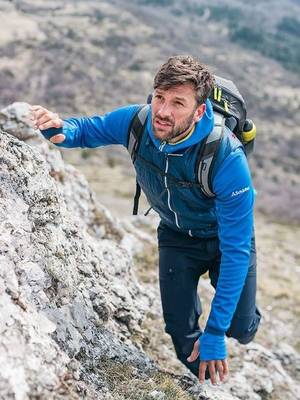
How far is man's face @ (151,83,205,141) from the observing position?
4648mm

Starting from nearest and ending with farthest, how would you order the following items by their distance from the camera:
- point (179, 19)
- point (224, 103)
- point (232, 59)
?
point (224, 103), point (232, 59), point (179, 19)

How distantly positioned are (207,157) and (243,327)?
83.0 inches

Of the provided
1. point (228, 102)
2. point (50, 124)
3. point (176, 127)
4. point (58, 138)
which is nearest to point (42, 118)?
point (50, 124)

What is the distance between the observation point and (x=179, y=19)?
16525cm

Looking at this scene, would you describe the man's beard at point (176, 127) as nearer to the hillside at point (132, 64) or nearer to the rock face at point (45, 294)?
the rock face at point (45, 294)

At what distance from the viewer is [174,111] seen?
4703 mm

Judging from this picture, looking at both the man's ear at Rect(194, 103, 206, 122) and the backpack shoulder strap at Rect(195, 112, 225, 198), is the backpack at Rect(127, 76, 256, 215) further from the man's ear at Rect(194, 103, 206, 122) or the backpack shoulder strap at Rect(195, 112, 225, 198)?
the man's ear at Rect(194, 103, 206, 122)

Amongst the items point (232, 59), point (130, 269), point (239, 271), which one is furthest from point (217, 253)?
point (232, 59)

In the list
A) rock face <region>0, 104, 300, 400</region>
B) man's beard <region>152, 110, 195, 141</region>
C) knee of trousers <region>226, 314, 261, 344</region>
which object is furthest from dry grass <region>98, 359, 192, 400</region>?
man's beard <region>152, 110, 195, 141</region>

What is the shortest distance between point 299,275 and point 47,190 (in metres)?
17.6

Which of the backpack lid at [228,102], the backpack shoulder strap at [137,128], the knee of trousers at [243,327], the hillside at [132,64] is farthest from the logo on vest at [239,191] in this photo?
the hillside at [132,64]

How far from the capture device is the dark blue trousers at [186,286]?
19.5 ft

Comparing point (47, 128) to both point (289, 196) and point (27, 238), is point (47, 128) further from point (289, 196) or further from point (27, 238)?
point (289, 196)

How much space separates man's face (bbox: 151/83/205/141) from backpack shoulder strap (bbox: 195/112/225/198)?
20cm
